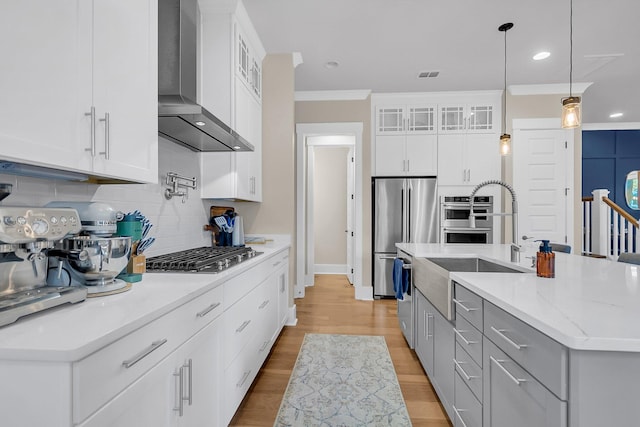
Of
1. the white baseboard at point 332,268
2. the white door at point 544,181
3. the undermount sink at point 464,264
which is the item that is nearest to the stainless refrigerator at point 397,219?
the white door at point 544,181

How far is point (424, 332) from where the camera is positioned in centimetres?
221

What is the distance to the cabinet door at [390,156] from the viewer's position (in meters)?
4.49

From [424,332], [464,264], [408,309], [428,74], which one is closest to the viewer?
[424,332]

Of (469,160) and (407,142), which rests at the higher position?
(407,142)

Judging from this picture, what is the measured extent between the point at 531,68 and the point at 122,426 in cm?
488

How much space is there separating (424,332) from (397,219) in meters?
2.37

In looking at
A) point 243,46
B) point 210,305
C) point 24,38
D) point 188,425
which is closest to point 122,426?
point 188,425

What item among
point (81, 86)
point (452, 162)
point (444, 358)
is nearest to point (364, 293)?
point (452, 162)

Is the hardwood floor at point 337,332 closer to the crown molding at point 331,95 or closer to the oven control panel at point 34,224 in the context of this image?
the oven control panel at point 34,224

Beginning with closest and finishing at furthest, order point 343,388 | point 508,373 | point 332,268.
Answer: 1. point 508,373
2. point 343,388
3. point 332,268

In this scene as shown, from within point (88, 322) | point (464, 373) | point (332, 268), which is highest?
A: point (88, 322)

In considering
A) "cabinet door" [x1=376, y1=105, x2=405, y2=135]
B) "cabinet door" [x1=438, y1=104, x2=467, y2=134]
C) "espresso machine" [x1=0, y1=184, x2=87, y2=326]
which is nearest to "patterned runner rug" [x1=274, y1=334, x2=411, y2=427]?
"espresso machine" [x1=0, y1=184, x2=87, y2=326]

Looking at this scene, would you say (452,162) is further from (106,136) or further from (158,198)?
(106,136)

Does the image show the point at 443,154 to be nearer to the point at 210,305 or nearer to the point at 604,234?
the point at 604,234
